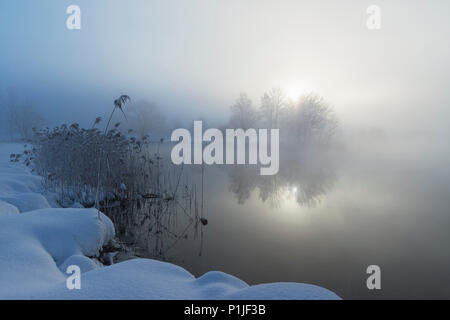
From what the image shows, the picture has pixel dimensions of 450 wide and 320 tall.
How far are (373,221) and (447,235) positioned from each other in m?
1.48

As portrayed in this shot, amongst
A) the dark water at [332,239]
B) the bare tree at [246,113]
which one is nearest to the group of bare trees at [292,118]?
the bare tree at [246,113]

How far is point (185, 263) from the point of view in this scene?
423 centimetres

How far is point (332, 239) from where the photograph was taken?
5.08 meters

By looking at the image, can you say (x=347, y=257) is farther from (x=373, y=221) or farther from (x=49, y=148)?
(x=49, y=148)

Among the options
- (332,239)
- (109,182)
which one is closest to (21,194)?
(109,182)

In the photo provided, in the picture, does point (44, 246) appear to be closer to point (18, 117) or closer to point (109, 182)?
point (109, 182)

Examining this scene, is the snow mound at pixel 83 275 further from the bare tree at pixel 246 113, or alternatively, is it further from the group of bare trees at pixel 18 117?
the group of bare trees at pixel 18 117

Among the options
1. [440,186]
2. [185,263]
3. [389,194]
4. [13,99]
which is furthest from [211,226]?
[13,99]

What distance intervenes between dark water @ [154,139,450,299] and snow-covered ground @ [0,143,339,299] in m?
1.77

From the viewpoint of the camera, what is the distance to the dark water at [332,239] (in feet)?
12.4

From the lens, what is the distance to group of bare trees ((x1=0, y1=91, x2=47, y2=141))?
107 ft

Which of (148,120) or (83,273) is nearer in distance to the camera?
(83,273)

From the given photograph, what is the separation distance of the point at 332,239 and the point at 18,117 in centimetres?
4374

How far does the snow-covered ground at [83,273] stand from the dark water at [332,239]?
5.80 feet
